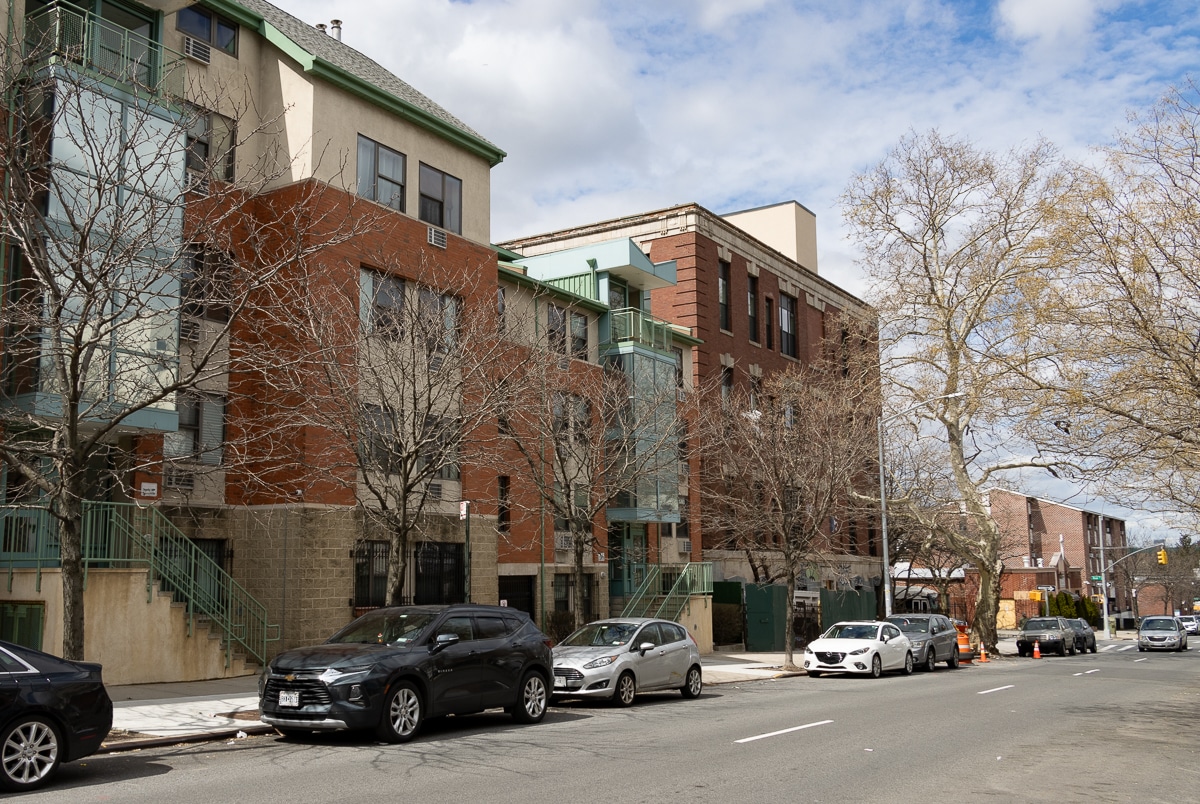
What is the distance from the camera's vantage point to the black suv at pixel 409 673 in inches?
468

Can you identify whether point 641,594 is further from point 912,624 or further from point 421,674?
point 421,674

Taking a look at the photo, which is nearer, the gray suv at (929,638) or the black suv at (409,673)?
the black suv at (409,673)

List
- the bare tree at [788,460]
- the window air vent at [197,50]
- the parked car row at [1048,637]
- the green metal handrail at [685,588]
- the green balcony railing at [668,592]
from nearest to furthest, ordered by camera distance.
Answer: the window air vent at [197,50] → the bare tree at [788,460] → the green balcony railing at [668,592] → the green metal handrail at [685,588] → the parked car row at [1048,637]

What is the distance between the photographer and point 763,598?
35.4m

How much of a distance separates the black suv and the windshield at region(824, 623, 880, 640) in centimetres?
1305

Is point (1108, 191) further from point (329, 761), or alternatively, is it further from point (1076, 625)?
point (1076, 625)

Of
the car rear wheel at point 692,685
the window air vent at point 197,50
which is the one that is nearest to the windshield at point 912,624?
the car rear wheel at point 692,685

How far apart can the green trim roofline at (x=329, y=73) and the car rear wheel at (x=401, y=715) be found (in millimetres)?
14252

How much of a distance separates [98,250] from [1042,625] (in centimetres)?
3632

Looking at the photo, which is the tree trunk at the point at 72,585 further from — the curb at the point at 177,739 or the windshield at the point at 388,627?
the windshield at the point at 388,627

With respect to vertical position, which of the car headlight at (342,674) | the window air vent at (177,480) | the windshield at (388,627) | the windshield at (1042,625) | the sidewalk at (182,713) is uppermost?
the window air vent at (177,480)

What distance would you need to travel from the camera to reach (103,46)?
18.0m

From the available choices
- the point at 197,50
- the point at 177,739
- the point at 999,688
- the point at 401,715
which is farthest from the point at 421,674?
the point at 197,50

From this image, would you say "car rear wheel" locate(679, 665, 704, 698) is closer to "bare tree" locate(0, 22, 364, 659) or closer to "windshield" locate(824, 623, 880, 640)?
"windshield" locate(824, 623, 880, 640)
